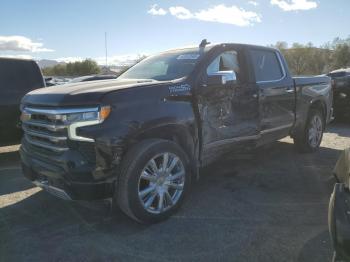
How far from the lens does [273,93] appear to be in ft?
17.8

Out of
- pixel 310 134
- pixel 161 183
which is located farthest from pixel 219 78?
pixel 310 134

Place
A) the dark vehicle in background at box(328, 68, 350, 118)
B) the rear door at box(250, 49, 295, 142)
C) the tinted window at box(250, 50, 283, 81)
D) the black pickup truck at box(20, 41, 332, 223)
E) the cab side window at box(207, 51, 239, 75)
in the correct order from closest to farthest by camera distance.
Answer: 1. the black pickup truck at box(20, 41, 332, 223)
2. the cab side window at box(207, 51, 239, 75)
3. the rear door at box(250, 49, 295, 142)
4. the tinted window at box(250, 50, 283, 81)
5. the dark vehicle in background at box(328, 68, 350, 118)

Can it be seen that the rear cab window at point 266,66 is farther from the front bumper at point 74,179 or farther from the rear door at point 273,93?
the front bumper at point 74,179

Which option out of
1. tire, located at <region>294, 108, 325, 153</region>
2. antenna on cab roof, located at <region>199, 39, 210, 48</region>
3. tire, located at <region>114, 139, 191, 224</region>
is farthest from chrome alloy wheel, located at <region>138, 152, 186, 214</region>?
tire, located at <region>294, 108, 325, 153</region>

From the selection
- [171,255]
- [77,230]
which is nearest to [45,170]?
[77,230]

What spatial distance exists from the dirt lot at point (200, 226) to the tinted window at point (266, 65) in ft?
4.68

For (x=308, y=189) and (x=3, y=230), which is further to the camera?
(x=308, y=189)

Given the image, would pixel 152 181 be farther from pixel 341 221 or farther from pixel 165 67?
pixel 341 221

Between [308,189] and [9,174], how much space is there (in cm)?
439

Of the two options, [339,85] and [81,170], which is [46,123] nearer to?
[81,170]

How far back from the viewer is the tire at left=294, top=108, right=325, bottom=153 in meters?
6.59

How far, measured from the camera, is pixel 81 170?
336 cm

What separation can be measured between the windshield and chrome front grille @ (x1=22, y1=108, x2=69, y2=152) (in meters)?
1.38

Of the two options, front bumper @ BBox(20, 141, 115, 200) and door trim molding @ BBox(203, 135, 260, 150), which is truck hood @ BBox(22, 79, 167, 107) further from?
door trim molding @ BBox(203, 135, 260, 150)
